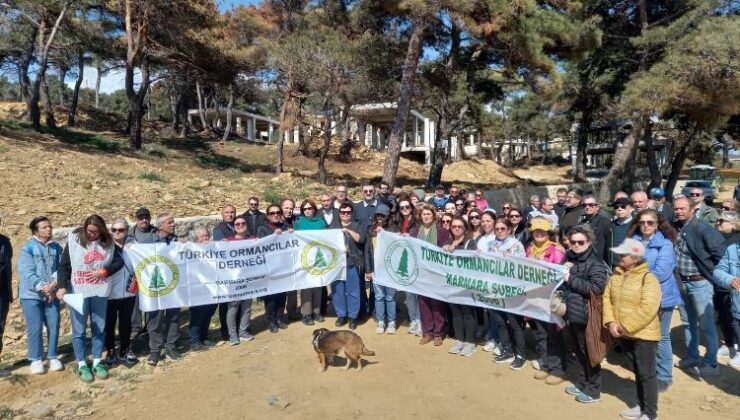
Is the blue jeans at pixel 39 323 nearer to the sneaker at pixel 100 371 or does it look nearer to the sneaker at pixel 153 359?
the sneaker at pixel 100 371

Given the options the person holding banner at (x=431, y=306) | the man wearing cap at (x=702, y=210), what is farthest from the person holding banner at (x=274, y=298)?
the man wearing cap at (x=702, y=210)

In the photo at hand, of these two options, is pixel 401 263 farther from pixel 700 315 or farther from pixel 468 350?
pixel 700 315

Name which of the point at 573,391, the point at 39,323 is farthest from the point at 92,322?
the point at 573,391

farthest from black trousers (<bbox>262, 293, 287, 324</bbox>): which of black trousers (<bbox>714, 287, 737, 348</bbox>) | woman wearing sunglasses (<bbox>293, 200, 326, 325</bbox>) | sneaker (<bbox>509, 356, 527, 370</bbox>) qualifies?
black trousers (<bbox>714, 287, 737, 348</bbox>)

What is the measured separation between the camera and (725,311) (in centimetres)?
520

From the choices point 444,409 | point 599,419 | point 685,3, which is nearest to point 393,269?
point 444,409

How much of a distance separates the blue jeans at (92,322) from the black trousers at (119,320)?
0.38 ft

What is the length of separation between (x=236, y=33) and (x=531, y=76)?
1807cm

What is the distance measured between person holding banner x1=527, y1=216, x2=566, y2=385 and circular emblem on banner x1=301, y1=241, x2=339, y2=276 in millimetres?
2607

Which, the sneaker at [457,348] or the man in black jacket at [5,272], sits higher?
the man in black jacket at [5,272]

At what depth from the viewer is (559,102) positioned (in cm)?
2598

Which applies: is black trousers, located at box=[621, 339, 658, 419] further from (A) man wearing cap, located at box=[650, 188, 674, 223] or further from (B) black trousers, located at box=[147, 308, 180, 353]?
(B) black trousers, located at box=[147, 308, 180, 353]

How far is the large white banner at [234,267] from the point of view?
18.9ft

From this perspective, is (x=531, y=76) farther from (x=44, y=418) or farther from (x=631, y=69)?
(x=44, y=418)
